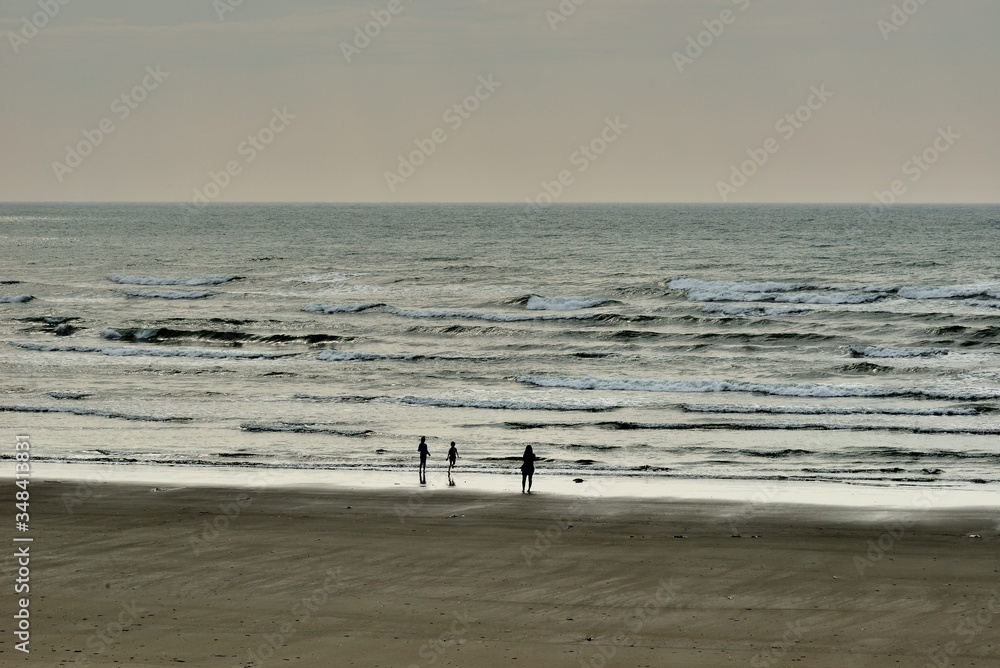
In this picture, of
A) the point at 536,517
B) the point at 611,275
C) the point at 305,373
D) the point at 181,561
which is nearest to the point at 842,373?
the point at 305,373

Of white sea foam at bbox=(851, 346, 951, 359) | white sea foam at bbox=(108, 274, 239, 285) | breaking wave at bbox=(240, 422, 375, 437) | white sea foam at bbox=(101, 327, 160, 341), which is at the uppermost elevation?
white sea foam at bbox=(108, 274, 239, 285)

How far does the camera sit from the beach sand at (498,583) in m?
11.2

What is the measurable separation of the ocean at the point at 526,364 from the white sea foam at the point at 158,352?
7.6 inches

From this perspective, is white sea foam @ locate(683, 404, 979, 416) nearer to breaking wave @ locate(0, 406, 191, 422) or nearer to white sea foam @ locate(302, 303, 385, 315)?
breaking wave @ locate(0, 406, 191, 422)

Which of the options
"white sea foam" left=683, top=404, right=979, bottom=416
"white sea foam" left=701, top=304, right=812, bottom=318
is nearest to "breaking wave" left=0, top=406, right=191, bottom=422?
"white sea foam" left=683, top=404, right=979, bottom=416

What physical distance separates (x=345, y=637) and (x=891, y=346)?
32.1m

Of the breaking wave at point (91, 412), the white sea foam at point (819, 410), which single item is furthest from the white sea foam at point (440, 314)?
the breaking wave at point (91, 412)

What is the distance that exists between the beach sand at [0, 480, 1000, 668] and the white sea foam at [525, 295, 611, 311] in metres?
34.5

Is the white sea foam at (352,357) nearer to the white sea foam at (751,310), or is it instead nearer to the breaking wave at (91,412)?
the breaking wave at (91,412)

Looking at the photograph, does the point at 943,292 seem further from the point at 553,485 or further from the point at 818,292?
the point at 553,485

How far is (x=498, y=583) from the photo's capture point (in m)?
13.4

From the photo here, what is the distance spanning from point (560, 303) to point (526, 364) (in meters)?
16.8

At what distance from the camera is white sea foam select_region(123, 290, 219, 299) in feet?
192

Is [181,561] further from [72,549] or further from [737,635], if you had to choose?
[737,635]
